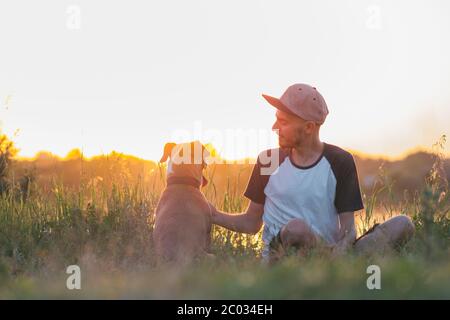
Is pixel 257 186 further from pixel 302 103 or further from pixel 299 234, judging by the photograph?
pixel 299 234

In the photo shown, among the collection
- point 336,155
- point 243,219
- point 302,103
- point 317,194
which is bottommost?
point 243,219

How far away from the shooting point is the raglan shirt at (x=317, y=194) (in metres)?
6.40

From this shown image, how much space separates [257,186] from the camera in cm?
680

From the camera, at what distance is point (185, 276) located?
4484 millimetres

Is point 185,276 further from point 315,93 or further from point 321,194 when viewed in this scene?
point 315,93

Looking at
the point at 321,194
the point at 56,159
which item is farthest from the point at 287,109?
the point at 56,159

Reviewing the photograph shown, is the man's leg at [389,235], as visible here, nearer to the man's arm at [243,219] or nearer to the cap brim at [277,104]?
the man's arm at [243,219]

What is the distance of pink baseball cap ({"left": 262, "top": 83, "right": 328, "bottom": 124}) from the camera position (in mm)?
6449

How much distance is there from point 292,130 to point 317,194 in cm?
59

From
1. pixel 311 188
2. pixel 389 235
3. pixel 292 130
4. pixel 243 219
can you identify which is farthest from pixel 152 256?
pixel 389 235

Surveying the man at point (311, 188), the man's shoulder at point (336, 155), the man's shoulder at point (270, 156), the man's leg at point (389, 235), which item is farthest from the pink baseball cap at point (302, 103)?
the man's leg at point (389, 235)

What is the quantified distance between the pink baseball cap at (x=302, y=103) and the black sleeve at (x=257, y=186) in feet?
1.94
